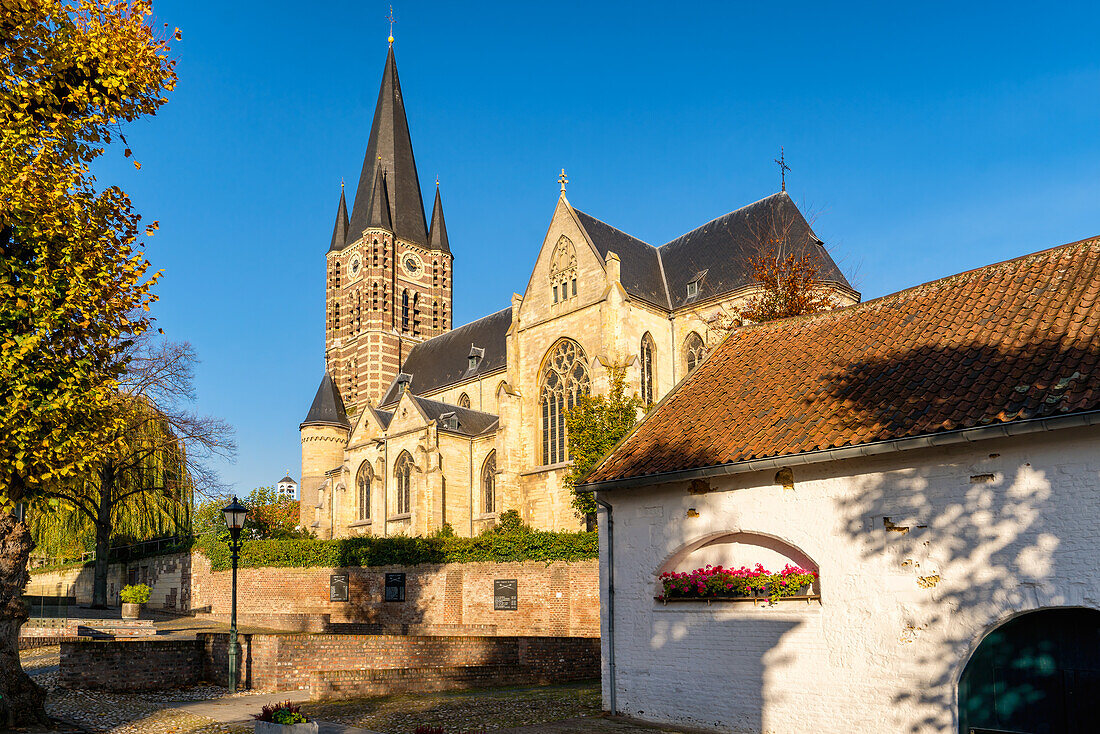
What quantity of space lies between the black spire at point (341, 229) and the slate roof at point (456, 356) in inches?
500

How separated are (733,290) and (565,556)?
49.6 ft

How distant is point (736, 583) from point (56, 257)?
10.4 metres

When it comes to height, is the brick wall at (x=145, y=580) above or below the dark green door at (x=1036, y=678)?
below

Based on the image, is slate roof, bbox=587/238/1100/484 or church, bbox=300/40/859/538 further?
church, bbox=300/40/859/538

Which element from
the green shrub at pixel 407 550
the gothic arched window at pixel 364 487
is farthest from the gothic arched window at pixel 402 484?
the green shrub at pixel 407 550

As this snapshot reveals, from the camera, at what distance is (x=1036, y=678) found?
907cm

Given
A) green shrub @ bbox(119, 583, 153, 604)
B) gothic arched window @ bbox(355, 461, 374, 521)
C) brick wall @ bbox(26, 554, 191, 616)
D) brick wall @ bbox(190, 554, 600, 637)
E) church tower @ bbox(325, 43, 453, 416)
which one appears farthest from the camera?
church tower @ bbox(325, 43, 453, 416)

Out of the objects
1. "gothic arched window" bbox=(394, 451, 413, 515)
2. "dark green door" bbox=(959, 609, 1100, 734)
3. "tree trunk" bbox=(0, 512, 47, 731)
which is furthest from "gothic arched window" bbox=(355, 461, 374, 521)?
"dark green door" bbox=(959, 609, 1100, 734)

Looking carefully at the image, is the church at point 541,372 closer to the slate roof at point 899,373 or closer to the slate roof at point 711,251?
the slate roof at point 711,251

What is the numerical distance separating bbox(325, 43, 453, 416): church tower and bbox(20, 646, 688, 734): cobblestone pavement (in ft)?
141

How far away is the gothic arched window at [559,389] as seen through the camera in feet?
116

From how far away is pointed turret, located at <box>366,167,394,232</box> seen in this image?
6222 centimetres

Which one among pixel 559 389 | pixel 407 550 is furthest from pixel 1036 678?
pixel 559 389

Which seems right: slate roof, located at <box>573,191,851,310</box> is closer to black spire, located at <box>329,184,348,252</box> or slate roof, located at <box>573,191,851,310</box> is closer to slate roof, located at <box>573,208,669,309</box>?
slate roof, located at <box>573,208,669,309</box>
